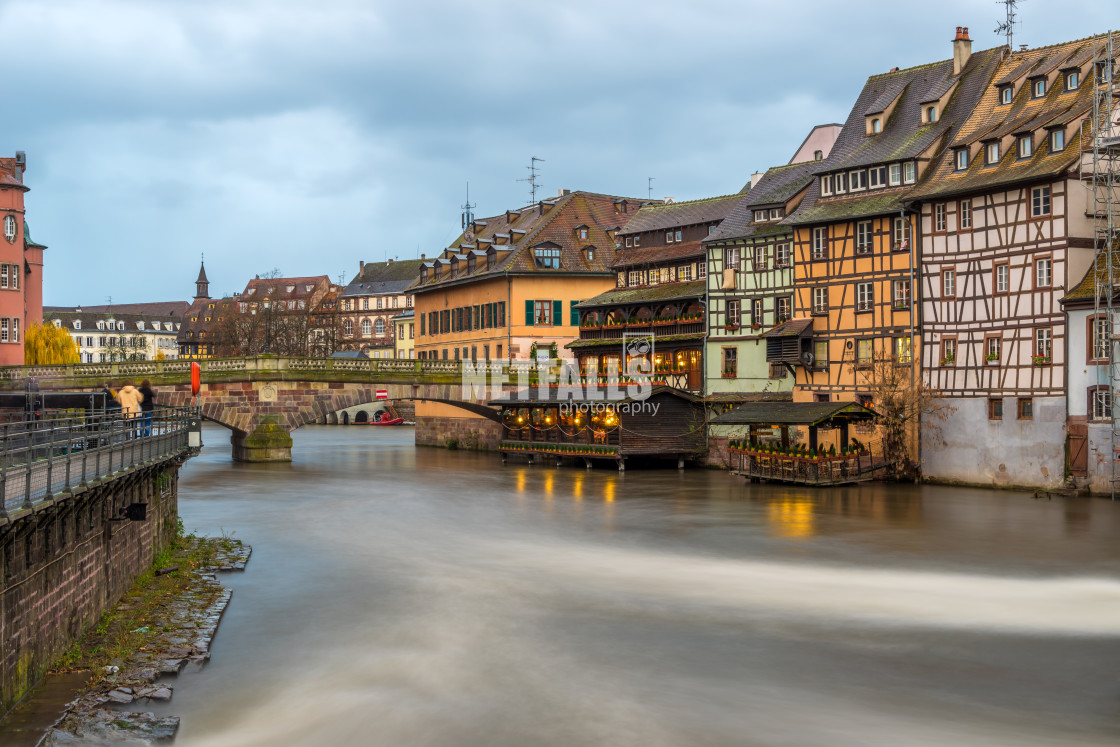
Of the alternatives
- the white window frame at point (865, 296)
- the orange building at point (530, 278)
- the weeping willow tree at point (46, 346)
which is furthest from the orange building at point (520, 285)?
the weeping willow tree at point (46, 346)

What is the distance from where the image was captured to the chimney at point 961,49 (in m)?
50.9

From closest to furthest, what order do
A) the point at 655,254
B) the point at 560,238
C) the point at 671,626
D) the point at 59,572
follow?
the point at 59,572, the point at 671,626, the point at 655,254, the point at 560,238

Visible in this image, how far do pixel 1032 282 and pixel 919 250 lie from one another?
17.9 feet

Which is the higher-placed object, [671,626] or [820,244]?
[820,244]

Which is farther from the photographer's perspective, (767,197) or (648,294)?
(648,294)

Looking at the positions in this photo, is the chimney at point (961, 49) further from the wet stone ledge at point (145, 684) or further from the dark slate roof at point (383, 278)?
the dark slate roof at point (383, 278)

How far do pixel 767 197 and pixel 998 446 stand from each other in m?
18.2

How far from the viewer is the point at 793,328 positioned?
170 feet

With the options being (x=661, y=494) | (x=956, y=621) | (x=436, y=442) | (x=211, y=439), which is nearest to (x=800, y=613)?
(x=956, y=621)

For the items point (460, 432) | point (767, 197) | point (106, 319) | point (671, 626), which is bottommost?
point (671, 626)

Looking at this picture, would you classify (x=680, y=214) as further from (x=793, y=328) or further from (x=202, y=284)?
(x=202, y=284)

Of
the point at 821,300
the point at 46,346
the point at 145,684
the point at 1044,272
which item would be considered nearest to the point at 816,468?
the point at 821,300

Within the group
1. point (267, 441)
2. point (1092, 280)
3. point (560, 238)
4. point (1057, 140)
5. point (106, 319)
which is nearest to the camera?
point (1092, 280)

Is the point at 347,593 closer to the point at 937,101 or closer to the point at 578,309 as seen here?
the point at 937,101
